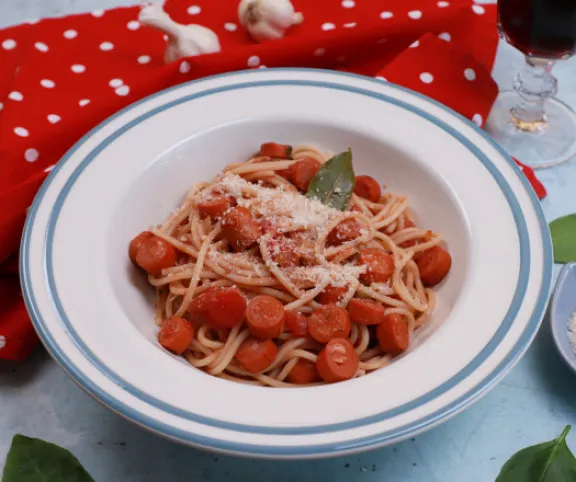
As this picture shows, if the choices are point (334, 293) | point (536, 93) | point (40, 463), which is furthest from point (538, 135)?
point (40, 463)

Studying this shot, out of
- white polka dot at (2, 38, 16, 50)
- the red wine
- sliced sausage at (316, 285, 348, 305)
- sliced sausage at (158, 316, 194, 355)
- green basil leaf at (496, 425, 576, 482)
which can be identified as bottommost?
white polka dot at (2, 38, 16, 50)

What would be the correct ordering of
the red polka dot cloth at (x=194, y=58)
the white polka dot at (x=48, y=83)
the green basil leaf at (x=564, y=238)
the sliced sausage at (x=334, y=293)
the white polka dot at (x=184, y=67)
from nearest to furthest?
the sliced sausage at (x=334, y=293) < the green basil leaf at (x=564, y=238) < the red polka dot cloth at (x=194, y=58) < the white polka dot at (x=184, y=67) < the white polka dot at (x=48, y=83)

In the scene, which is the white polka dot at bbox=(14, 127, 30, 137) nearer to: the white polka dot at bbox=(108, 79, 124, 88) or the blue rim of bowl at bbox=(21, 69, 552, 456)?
the white polka dot at bbox=(108, 79, 124, 88)

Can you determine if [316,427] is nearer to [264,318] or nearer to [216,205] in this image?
[264,318]

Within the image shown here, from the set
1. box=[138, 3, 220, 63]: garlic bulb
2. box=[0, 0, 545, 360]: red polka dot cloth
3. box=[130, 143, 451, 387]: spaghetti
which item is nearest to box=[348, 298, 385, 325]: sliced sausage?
box=[130, 143, 451, 387]: spaghetti

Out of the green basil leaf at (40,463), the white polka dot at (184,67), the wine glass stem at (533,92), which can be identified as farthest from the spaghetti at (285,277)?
the wine glass stem at (533,92)

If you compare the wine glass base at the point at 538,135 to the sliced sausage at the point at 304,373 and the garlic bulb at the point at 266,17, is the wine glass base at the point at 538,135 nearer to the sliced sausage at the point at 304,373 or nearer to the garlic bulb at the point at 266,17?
the garlic bulb at the point at 266,17

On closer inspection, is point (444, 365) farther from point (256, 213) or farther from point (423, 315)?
point (256, 213)
